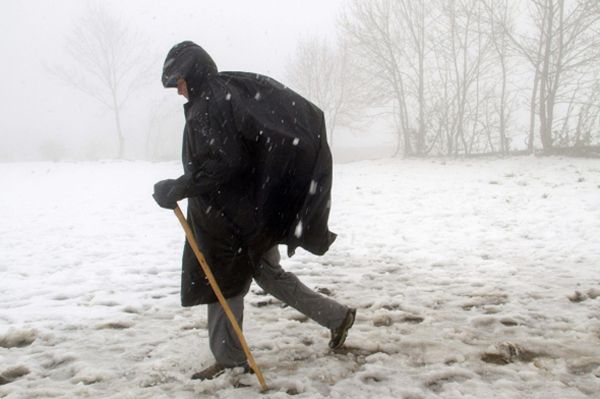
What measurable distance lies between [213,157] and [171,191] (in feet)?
0.98

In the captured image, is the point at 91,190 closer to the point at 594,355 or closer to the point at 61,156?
the point at 594,355

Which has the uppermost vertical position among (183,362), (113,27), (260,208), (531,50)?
(113,27)

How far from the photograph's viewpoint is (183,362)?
3084mm

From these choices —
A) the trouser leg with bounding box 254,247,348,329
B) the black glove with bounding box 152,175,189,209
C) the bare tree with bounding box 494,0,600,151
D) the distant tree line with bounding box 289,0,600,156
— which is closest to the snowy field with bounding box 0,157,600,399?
the trouser leg with bounding box 254,247,348,329

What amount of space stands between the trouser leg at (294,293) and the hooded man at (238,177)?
156mm

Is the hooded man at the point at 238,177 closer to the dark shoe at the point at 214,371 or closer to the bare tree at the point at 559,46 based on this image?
the dark shoe at the point at 214,371

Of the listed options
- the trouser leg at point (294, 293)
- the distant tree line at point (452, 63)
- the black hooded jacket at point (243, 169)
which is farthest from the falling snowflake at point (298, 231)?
the distant tree line at point (452, 63)

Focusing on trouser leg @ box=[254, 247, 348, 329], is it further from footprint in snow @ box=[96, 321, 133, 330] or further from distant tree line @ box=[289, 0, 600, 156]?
distant tree line @ box=[289, 0, 600, 156]

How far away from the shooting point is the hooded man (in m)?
2.53

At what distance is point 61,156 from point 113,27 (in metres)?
14.4

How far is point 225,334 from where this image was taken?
2830 millimetres

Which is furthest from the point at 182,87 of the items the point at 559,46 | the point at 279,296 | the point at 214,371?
the point at 559,46

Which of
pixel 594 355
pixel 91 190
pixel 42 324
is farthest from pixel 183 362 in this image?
pixel 91 190

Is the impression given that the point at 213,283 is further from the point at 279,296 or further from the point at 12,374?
the point at 12,374
